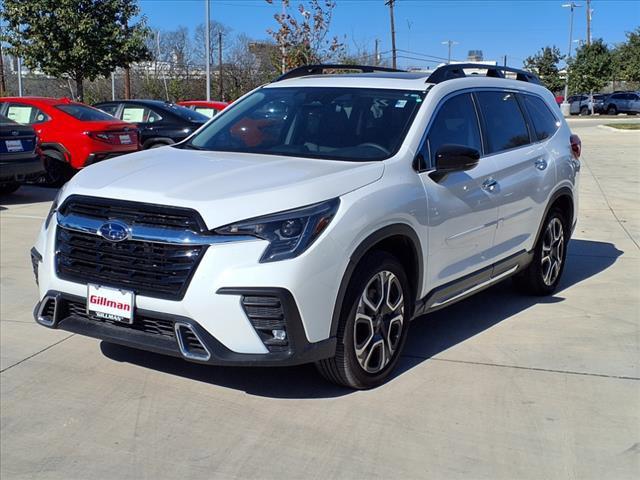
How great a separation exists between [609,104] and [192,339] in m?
52.8

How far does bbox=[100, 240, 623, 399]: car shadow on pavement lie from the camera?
171 inches

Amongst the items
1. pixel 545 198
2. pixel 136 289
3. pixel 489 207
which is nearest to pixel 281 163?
pixel 136 289

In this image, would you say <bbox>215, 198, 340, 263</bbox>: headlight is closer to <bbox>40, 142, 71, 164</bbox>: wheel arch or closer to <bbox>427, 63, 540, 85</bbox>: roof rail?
<bbox>427, 63, 540, 85</bbox>: roof rail

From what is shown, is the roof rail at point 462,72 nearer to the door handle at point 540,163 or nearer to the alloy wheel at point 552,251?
the door handle at point 540,163

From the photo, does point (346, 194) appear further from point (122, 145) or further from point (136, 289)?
point (122, 145)

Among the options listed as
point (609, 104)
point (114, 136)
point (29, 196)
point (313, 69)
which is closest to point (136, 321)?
point (313, 69)

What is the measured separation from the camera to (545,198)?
6.00 meters

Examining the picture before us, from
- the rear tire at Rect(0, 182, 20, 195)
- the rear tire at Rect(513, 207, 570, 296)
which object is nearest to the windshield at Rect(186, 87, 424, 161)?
the rear tire at Rect(513, 207, 570, 296)

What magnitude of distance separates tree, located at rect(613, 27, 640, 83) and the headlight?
52637 millimetres

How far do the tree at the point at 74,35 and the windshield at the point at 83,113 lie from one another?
901 cm

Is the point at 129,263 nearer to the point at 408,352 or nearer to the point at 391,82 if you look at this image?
the point at 408,352

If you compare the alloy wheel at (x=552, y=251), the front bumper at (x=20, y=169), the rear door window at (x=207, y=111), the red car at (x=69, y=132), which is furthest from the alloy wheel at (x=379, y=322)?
the rear door window at (x=207, y=111)

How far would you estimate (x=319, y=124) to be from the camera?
499 cm

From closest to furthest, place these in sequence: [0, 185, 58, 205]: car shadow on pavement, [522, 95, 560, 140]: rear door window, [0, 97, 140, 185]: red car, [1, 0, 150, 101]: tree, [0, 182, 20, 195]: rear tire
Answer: [522, 95, 560, 140]: rear door window
[0, 185, 58, 205]: car shadow on pavement
[0, 182, 20, 195]: rear tire
[0, 97, 140, 185]: red car
[1, 0, 150, 101]: tree
